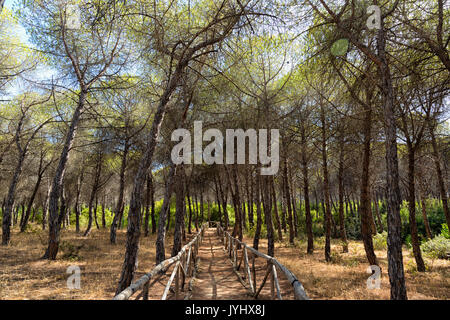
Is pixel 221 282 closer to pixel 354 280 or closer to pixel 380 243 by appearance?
Answer: pixel 354 280

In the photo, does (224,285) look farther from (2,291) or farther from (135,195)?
(2,291)

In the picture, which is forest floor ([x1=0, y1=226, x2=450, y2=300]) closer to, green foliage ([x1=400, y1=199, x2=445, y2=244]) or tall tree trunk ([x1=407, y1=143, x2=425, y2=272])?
tall tree trunk ([x1=407, y1=143, x2=425, y2=272])

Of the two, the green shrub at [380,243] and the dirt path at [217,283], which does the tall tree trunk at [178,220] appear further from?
the green shrub at [380,243]

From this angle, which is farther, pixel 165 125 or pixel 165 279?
pixel 165 125

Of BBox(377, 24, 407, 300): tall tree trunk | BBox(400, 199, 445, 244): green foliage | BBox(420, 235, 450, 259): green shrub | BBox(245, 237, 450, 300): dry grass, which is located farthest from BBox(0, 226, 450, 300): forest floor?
BBox(400, 199, 445, 244): green foliage

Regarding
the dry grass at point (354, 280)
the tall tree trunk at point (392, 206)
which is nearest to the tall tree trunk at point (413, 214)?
the dry grass at point (354, 280)

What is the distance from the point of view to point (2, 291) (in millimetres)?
5480

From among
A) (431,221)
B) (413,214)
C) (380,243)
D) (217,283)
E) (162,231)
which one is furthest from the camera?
(431,221)

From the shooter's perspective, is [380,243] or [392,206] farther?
[380,243]

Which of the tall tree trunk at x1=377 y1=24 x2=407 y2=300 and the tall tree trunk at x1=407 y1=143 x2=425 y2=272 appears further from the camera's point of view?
the tall tree trunk at x1=407 y1=143 x2=425 y2=272

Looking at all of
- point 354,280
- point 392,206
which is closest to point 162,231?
point 354,280

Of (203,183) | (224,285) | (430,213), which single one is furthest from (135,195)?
(430,213)

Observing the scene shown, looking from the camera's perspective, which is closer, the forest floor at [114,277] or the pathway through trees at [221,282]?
the pathway through trees at [221,282]
